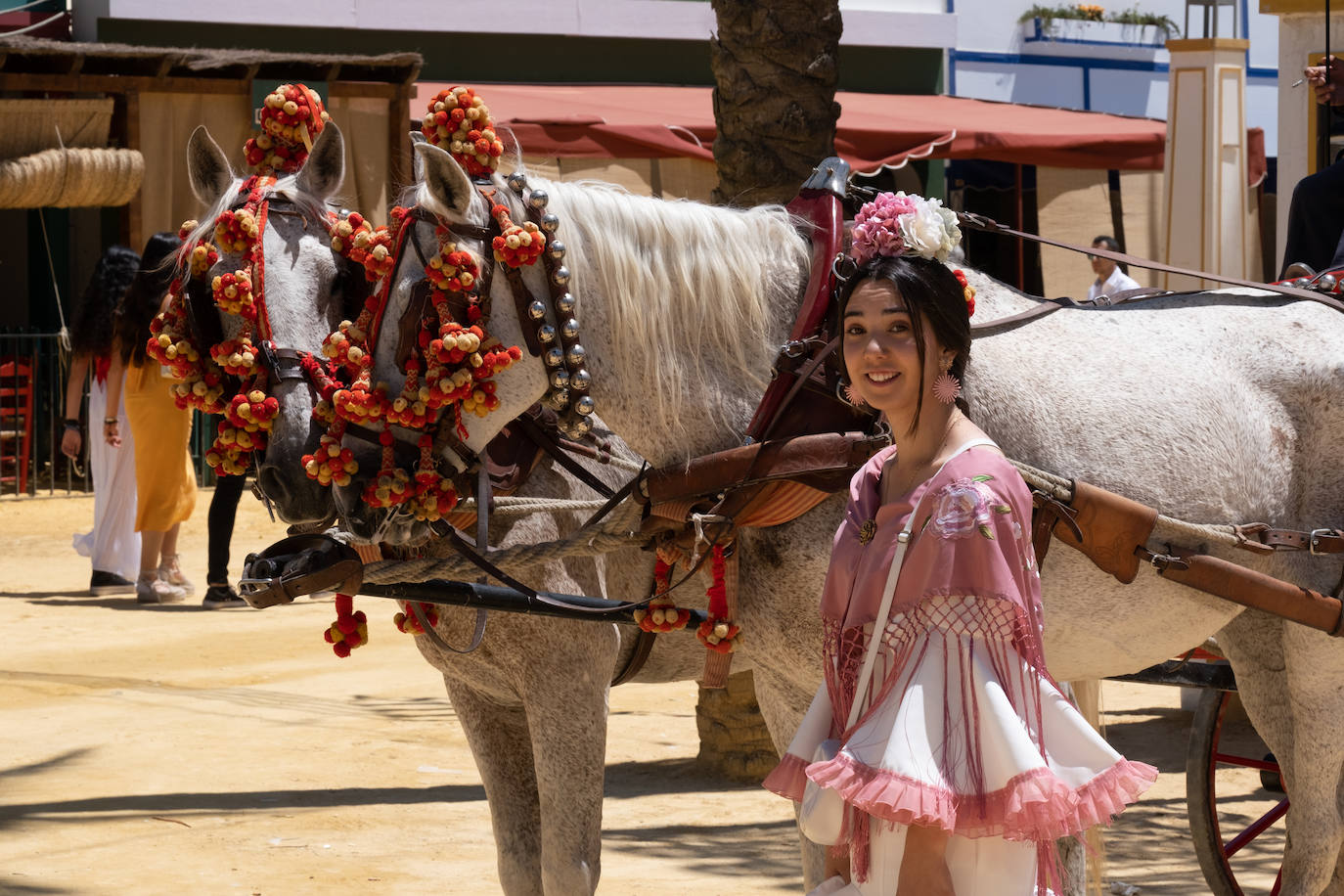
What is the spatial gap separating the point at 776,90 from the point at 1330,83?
2.28m

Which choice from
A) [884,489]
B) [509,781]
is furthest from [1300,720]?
[509,781]

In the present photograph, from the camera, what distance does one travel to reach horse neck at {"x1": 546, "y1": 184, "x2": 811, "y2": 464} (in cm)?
350

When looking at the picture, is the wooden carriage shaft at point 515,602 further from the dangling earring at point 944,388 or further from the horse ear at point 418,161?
the dangling earring at point 944,388

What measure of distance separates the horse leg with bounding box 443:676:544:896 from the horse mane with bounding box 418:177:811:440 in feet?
3.67

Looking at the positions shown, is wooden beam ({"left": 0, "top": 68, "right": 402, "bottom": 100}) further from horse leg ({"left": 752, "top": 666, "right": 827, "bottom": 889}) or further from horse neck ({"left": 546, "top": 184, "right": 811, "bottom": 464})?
horse leg ({"left": 752, "top": 666, "right": 827, "bottom": 889})

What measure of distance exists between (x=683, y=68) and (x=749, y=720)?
13169 millimetres

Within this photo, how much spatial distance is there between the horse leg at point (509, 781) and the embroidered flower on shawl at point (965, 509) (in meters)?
1.94

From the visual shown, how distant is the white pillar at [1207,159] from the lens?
344 inches

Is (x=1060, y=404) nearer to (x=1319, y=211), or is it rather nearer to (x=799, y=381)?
(x=799, y=381)

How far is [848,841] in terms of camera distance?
8.57ft

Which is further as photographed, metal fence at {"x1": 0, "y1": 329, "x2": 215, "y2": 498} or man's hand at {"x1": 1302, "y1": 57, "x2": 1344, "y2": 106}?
metal fence at {"x1": 0, "y1": 329, "x2": 215, "y2": 498}

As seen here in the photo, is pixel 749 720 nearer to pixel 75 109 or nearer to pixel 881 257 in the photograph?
pixel 881 257

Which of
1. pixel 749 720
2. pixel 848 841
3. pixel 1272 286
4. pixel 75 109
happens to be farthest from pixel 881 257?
pixel 75 109

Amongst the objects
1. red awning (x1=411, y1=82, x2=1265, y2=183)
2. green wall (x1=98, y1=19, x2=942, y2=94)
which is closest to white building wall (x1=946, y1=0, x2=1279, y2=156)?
green wall (x1=98, y1=19, x2=942, y2=94)
